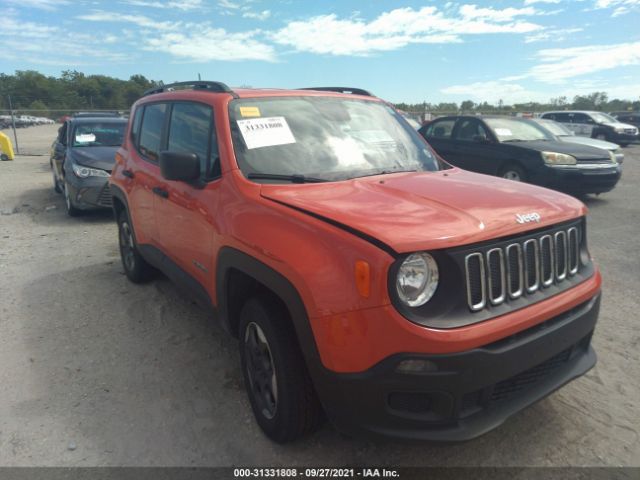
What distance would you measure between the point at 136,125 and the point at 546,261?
3.90 meters

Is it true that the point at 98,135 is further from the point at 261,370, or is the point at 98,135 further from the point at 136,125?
the point at 261,370

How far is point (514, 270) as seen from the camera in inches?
85.4

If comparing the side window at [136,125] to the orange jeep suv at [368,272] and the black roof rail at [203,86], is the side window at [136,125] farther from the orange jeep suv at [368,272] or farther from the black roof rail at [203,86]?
the orange jeep suv at [368,272]

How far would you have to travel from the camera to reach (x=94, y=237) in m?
6.95

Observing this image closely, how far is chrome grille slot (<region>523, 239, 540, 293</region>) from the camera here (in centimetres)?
221

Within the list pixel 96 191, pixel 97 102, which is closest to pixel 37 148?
pixel 97 102

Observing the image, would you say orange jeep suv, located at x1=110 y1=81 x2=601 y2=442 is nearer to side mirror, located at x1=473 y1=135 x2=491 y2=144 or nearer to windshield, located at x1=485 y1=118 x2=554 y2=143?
side mirror, located at x1=473 y1=135 x2=491 y2=144

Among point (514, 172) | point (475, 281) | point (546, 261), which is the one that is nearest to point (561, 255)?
point (546, 261)

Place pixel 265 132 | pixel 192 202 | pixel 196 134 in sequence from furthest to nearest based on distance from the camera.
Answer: pixel 196 134
pixel 192 202
pixel 265 132

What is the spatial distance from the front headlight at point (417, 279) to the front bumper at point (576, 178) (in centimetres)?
742

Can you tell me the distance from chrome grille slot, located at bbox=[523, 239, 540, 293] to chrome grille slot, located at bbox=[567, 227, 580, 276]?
0.36 metres

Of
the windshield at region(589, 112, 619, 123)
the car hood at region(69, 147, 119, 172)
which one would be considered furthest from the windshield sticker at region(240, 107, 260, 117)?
the windshield at region(589, 112, 619, 123)

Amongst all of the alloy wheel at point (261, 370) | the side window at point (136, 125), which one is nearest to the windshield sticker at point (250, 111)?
the alloy wheel at point (261, 370)

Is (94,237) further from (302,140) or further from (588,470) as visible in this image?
(588,470)
